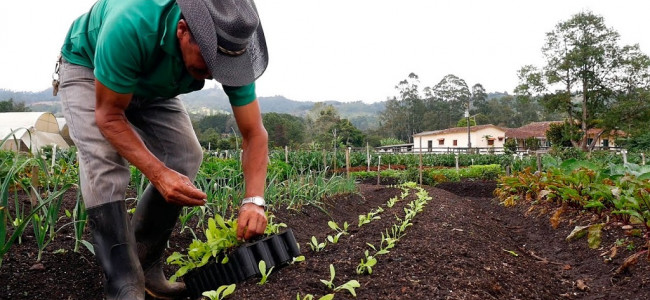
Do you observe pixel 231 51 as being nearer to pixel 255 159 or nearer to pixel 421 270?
pixel 255 159

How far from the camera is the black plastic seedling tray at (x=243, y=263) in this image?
180cm

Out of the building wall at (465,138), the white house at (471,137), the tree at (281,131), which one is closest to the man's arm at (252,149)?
the tree at (281,131)

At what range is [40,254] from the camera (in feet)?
6.79

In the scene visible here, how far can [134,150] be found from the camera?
5.29 ft

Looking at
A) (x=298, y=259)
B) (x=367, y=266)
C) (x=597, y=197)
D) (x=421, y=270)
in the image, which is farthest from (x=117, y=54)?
(x=597, y=197)

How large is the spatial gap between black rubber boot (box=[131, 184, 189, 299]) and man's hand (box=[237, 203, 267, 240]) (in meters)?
0.37

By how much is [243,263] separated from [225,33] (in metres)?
0.84

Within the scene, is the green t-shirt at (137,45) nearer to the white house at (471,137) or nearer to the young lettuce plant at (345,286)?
the young lettuce plant at (345,286)

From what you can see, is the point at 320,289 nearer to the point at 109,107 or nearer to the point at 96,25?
the point at 109,107

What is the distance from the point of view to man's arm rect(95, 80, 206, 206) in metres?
1.57

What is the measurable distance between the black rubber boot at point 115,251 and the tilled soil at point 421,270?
37cm

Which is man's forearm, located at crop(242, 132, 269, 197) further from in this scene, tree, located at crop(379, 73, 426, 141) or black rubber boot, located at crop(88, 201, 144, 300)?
tree, located at crop(379, 73, 426, 141)

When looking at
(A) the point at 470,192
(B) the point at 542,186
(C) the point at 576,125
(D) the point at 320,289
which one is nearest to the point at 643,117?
(C) the point at 576,125

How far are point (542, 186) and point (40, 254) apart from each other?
5.30 metres
